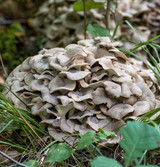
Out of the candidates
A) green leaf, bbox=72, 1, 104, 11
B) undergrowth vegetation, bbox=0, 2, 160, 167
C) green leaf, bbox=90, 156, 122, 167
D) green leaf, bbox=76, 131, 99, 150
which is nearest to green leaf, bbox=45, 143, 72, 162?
undergrowth vegetation, bbox=0, 2, 160, 167

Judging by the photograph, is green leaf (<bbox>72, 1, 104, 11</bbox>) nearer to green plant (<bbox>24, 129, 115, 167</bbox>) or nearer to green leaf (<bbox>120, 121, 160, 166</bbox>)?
green plant (<bbox>24, 129, 115, 167</bbox>)

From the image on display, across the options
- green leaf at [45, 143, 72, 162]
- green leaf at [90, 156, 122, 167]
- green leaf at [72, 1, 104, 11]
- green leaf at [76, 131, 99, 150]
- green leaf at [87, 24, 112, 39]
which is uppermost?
green leaf at [72, 1, 104, 11]

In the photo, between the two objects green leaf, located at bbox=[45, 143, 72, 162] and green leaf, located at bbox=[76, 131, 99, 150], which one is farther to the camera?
green leaf, located at bbox=[45, 143, 72, 162]

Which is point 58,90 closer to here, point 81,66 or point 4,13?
point 81,66

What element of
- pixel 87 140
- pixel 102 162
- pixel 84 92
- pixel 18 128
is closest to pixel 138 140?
pixel 102 162

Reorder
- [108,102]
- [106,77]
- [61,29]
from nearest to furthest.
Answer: [108,102], [106,77], [61,29]

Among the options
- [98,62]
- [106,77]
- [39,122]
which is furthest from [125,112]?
[39,122]

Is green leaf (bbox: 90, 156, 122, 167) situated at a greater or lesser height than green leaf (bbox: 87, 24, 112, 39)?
lesser

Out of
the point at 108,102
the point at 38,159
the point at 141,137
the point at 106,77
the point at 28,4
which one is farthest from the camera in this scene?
the point at 28,4
